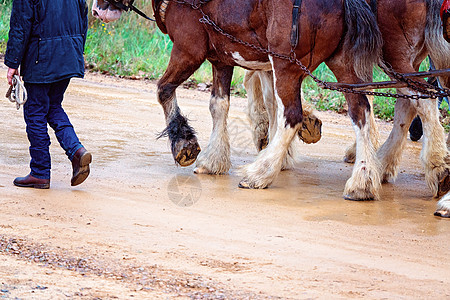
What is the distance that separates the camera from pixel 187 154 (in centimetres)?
701

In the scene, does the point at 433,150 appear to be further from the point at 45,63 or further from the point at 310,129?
the point at 45,63

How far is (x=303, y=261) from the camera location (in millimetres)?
4527

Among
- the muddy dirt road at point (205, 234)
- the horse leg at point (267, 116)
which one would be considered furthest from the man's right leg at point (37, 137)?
the horse leg at point (267, 116)

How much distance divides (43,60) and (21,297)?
2745 millimetres

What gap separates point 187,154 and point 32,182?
1.53 m

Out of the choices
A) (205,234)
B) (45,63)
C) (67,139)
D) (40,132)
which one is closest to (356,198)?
(205,234)

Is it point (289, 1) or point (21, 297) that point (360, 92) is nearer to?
point (289, 1)

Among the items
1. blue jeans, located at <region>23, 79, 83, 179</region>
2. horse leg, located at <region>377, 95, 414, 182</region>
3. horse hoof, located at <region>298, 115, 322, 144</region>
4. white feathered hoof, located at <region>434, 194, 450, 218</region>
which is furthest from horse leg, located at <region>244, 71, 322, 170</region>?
blue jeans, located at <region>23, 79, 83, 179</region>

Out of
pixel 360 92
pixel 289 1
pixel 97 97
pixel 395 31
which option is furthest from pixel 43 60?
pixel 97 97

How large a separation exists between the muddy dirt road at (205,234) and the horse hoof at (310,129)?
0.32 meters

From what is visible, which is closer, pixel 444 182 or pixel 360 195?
pixel 360 195

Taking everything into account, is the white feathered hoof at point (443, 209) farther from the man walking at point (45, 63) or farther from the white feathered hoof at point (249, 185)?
the man walking at point (45, 63)

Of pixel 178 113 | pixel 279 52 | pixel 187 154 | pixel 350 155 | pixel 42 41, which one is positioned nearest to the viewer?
pixel 42 41

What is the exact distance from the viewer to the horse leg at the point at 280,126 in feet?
21.2
